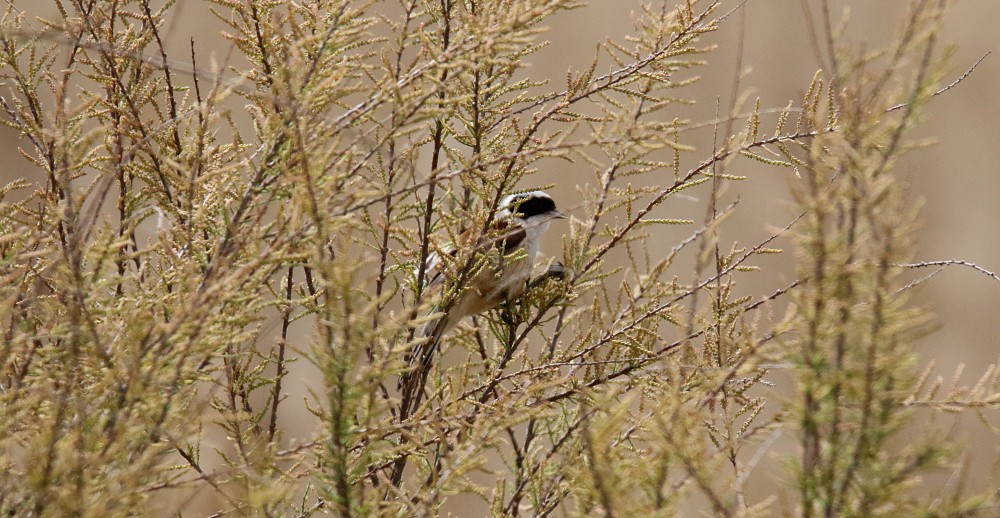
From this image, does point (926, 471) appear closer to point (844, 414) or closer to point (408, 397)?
point (844, 414)

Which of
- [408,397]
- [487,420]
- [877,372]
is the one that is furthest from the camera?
[408,397]

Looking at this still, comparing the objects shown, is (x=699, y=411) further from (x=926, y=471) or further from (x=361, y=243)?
(x=361, y=243)

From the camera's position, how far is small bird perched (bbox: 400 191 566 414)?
2123mm

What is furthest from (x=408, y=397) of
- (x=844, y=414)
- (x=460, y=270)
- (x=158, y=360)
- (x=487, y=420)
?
(x=844, y=414)

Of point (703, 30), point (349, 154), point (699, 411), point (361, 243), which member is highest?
point (703, 30)

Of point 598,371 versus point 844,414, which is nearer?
point 844,414

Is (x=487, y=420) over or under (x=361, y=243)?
under

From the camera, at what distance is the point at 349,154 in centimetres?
143

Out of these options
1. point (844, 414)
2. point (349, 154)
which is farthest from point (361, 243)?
point (844, 414)

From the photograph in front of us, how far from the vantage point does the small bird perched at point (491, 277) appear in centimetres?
212

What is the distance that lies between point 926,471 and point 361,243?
1355 millimetres

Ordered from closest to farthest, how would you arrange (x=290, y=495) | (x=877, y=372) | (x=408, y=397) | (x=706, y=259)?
(x=877, y=372) < (x=706, y=259) < (x=290, y=495) < (x=408, y=397)

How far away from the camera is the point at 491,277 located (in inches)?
115

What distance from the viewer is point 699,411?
1.22 metres
